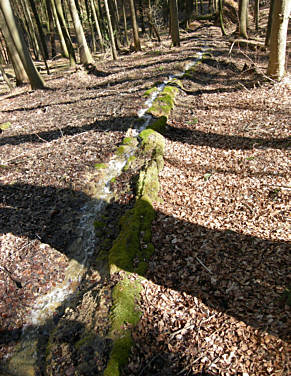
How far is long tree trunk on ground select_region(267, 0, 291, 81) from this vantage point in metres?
9.33

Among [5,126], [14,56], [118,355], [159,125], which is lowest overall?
[118,355]

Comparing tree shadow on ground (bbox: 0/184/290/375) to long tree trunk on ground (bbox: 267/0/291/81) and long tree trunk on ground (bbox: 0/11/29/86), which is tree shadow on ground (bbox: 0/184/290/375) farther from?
long tree trunk on ground (bbox: 0/11/29/86)

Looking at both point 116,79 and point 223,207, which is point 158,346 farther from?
point 116,79

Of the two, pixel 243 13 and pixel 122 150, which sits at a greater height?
pixel 243 13

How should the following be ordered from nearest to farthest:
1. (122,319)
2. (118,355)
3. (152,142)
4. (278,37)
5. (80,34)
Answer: (118,355) < (122,319) < (152,142) < (278,37) < (80,34)

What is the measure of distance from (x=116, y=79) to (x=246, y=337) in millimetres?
15273

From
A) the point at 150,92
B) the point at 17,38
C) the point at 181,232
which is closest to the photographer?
the point at 181,232

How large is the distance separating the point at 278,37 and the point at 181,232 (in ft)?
30.2

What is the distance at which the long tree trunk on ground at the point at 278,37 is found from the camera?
30.6ft

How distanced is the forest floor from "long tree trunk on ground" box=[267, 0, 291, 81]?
21.4 inches

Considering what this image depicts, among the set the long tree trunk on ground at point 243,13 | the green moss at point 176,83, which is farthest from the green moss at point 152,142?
the long tree trunk on ground at point 243,13

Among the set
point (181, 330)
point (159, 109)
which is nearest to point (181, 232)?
point (181, 330)

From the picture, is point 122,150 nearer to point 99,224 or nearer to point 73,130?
point 73,130

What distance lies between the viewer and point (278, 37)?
9.87 metres
